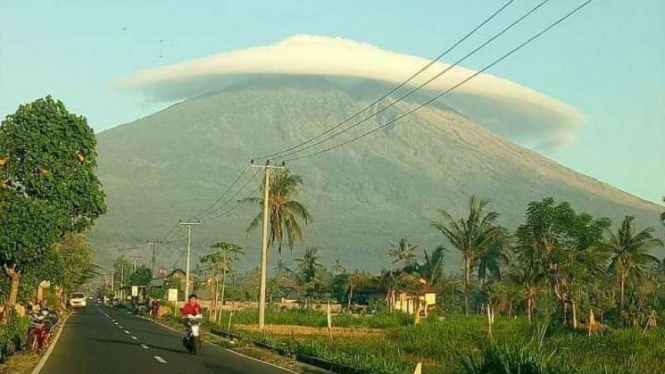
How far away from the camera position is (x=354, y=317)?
195 ft

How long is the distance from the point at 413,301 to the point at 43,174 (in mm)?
47715

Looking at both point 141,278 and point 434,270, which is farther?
point 141,278

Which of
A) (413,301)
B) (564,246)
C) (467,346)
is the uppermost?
(564,246)

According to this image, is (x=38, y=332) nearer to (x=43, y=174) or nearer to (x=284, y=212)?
(x=43, y=174)

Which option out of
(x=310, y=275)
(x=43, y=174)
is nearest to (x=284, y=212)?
(x=43, y=174)

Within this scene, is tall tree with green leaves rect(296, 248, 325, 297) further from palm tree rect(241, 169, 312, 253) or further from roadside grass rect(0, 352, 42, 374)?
roadside grass rect(0, 352, 42, 374)

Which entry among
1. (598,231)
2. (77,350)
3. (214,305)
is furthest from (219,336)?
(598,231)

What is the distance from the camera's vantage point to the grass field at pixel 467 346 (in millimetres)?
17016

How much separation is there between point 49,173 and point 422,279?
45.0 meters

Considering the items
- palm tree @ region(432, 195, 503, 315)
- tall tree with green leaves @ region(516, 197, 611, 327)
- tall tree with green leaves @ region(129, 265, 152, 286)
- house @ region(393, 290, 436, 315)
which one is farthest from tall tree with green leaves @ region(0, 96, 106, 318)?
tall tree with green leaves @ region(129, 265, 152, 286)

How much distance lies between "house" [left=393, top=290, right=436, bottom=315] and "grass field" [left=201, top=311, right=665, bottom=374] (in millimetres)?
8048

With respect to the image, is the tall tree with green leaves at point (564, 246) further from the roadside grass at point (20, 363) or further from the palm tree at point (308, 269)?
the roadside grass at point (20, 363)

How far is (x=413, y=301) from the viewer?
74875 millimetres

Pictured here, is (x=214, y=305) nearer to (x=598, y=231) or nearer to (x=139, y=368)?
(x=598, y=231)
